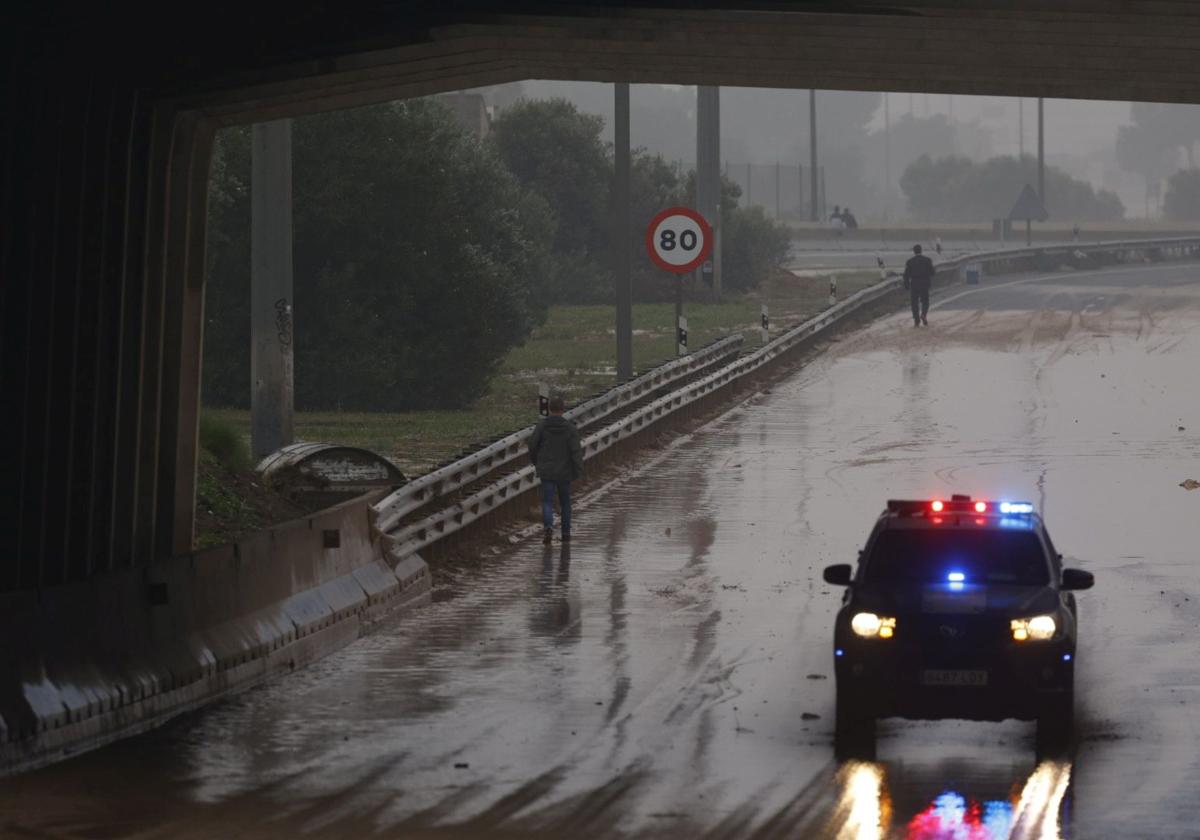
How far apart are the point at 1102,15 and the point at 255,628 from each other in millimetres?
7992

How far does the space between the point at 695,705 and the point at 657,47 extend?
6.44 meters

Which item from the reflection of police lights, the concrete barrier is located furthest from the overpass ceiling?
the reflection of police lights

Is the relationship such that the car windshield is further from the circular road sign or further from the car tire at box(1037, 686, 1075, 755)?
the circular road sign

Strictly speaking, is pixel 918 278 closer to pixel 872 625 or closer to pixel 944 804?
pixel 872 625

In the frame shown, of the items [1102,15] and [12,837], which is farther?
[1102,15]

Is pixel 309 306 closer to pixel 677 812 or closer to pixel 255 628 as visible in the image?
pixel 255 628

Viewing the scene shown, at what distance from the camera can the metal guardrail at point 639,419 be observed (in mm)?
23641

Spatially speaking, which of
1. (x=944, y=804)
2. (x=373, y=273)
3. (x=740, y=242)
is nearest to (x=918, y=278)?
(x=373, y=273)

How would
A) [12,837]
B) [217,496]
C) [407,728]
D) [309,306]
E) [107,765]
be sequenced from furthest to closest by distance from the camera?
[309,306] < [217,496] < [407,728] < [107,765] < [12,837]

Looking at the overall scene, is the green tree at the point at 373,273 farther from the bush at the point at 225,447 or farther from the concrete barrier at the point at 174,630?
the concrete barrier at the point at 174,630

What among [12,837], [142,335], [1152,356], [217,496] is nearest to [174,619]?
[142,335]

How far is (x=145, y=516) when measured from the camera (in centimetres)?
1856

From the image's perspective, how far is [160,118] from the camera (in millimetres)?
18219

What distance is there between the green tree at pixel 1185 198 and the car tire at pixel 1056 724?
17209 centimetres
